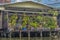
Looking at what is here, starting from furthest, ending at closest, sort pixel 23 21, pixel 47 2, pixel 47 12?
pixel 47 2 < pixel 47 12 < pixel 23 21

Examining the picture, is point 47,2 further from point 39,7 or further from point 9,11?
point 9,11

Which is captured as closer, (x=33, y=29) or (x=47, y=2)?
(x=33, y=29)

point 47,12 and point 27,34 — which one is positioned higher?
point 47,12

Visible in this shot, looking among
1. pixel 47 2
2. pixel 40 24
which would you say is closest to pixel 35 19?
pixel 40 24

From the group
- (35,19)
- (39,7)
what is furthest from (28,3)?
(35,19)

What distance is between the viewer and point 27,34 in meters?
25.2

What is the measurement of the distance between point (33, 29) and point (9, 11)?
3.14 meters

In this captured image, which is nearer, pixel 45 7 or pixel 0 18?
pixel 0 18

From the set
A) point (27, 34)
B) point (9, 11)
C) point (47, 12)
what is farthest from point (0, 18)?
point (47, 12)

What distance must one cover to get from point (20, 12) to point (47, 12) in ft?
9.70

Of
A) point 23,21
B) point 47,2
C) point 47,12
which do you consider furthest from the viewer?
point 47,2

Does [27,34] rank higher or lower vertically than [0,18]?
lower

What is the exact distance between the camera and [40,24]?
24.9 metres

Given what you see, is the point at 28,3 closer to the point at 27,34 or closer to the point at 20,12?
the point at 20,12
